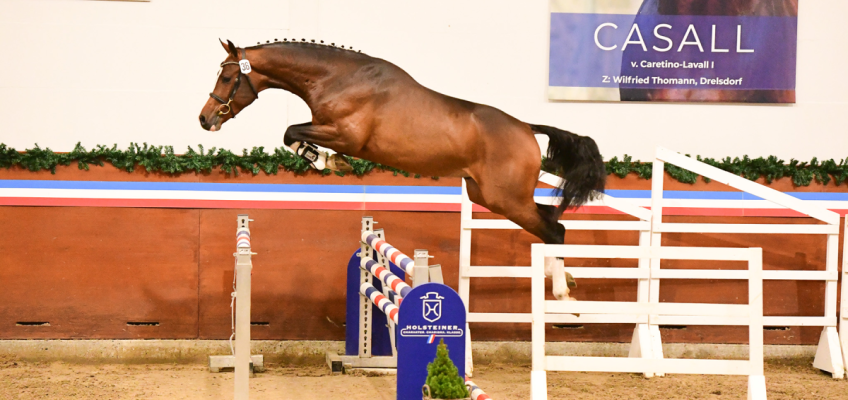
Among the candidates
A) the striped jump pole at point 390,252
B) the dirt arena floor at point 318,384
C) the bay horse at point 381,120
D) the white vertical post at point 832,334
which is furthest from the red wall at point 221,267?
the bay horse at point 381,120

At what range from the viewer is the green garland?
5.21 meters

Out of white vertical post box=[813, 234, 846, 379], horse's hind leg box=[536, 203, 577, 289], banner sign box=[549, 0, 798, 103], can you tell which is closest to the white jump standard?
horse's hind leg box=[536, 203, 577, 289]

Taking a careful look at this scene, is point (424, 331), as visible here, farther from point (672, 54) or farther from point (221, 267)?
point (672, 54)

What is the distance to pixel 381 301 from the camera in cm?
397

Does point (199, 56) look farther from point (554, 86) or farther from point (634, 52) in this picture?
point (634, 52)

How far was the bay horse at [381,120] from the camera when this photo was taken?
350cm

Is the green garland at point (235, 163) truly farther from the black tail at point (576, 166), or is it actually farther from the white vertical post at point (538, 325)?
the white vertical post at point (538, 325)

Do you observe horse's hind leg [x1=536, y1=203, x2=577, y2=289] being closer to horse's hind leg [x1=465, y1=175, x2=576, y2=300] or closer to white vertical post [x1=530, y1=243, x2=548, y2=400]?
horse's hind leg [x1=465, y1=175, x2=576, y2=300]

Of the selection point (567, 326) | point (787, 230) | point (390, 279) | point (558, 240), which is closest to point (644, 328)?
point (567, 326)

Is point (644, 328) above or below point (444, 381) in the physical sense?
below

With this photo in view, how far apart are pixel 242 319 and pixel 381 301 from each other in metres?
0.84

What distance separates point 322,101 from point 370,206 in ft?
6.50

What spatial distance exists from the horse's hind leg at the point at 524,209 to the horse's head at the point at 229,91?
118 cm

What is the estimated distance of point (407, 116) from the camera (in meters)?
3.57
